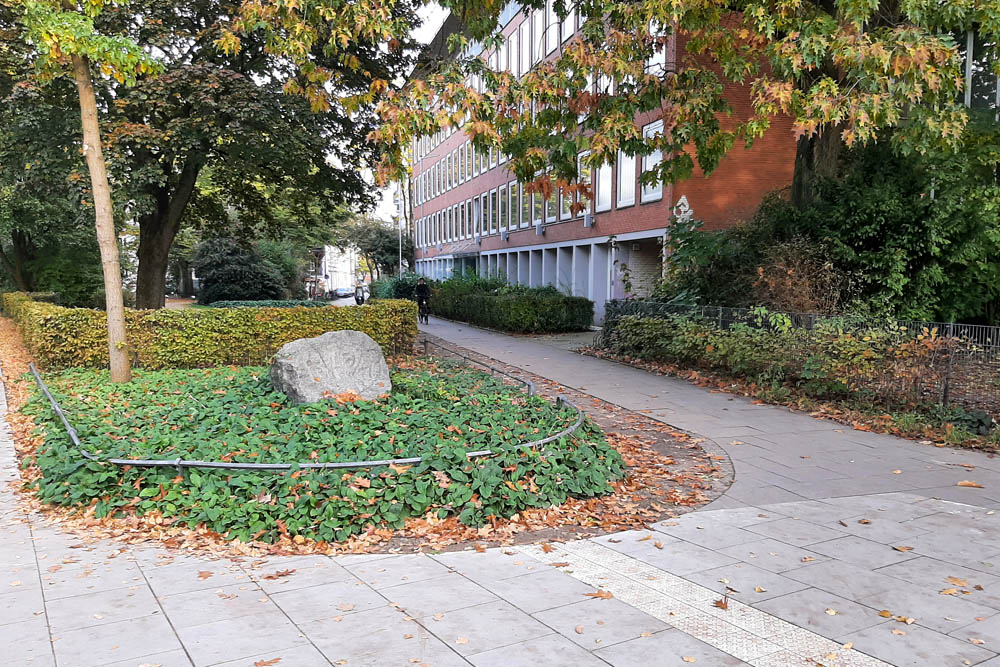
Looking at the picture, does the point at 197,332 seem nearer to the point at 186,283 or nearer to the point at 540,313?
the point at 540,313

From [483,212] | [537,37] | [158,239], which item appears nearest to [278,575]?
[158,239]

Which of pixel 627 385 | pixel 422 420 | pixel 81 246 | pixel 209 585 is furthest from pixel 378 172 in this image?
pixel 81 246

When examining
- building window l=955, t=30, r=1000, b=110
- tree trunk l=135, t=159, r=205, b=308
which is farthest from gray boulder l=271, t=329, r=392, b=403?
building window l=955, t=30, r=1000, b=110

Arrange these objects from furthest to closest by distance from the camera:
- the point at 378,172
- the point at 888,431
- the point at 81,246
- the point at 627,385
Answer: the point at 81,246
the point at 627,385
the point at 378,172
the point at 888,431

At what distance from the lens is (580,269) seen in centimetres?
2839

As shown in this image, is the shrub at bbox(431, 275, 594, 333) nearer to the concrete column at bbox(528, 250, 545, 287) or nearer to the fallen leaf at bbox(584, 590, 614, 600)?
the concrete column at bbox(528, 250, 545, 287)

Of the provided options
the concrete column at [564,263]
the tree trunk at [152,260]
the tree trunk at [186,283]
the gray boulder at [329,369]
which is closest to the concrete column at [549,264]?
the concrete column at [564,263]

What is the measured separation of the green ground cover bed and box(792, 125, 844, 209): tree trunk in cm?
786

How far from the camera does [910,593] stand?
13.8ft

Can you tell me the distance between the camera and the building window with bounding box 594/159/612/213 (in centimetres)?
2461

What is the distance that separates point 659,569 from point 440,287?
2759 centimetres

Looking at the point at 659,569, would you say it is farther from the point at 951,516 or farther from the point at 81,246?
the point at 81,246

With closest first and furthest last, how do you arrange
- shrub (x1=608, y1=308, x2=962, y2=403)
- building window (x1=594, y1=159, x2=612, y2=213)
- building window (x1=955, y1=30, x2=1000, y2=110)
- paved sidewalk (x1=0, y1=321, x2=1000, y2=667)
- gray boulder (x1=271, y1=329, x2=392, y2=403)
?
paved sidewalk (x1=0, y1=321, x2=1000, y2=667) → gray boulder (x1=271, y1=329, x2=392, y2=403) → shrub (x1=608, y1=308, x2=962, y2=403) → building window (x1=955, y1=30, x2=1000, y2=110) → building window (x1=594, y1=159, x2=612, y2=213)

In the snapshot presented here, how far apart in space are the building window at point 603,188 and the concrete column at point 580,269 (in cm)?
292
